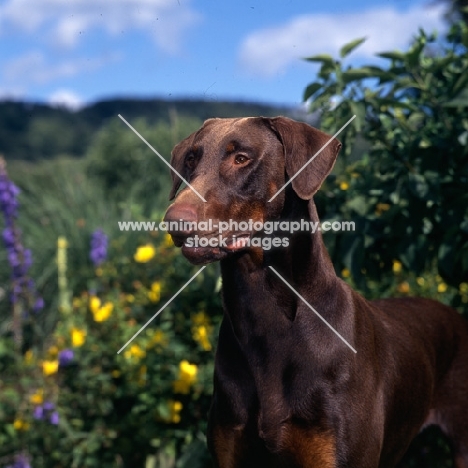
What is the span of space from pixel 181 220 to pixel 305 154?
22.6 inches

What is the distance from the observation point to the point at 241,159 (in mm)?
2570

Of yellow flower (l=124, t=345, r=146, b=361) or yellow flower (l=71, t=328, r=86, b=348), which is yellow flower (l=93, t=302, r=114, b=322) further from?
yellow flower (l=124, t=345, r=146, b=361)

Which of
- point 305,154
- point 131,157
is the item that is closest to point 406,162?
point 305,154

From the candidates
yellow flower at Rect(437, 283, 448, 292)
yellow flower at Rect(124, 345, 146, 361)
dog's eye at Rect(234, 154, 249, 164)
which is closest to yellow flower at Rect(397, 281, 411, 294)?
yellow flower at Rect(437, 283, 448, 292)

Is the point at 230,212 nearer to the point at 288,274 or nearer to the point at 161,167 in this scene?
the point at 288,274

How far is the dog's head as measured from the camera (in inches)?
93.9

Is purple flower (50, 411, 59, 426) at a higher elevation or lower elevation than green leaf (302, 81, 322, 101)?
lower

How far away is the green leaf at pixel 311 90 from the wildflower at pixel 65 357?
1.98 m

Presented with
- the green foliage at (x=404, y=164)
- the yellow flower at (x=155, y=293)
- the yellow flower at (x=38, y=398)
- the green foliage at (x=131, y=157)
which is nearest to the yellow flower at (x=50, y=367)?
the yellow flower at (x=38, y=398)

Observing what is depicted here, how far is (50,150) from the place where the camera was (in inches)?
932

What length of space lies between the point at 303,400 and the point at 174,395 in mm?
1573

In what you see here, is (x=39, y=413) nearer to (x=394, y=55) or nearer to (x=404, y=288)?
(x=404, y=288)

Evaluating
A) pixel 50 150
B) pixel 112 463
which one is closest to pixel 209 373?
pixel 112 463

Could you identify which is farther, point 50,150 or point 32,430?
point 50,150
